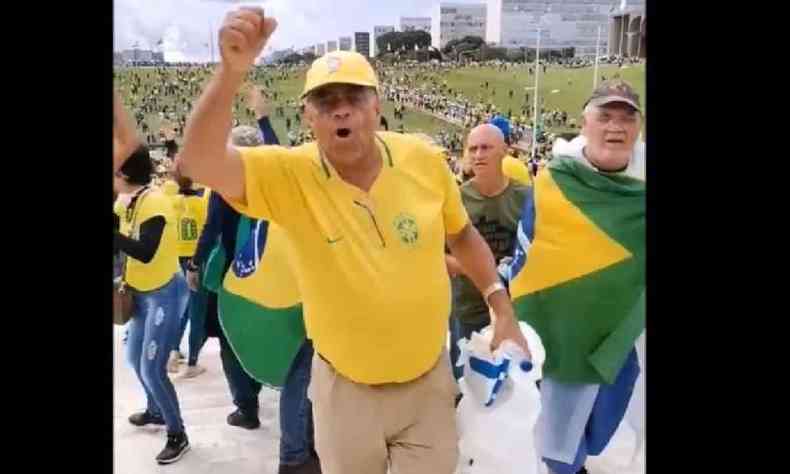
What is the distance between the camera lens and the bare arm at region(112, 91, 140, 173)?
5.27ft

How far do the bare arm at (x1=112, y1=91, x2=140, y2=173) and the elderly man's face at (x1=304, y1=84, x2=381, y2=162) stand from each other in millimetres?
334

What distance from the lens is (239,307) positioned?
1842mm

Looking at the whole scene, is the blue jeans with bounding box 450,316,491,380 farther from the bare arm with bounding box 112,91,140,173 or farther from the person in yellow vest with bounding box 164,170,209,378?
the bare arm with bounding box 112,91,140,173

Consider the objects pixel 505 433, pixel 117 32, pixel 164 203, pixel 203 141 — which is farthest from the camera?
pixel 505 433

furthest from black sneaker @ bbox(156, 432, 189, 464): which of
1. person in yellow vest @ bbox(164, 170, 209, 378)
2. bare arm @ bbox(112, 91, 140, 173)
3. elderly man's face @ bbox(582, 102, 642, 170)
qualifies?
elderly man's face @ bbox(582, 102, 642, 170)

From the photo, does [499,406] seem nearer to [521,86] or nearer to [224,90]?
[521,86]

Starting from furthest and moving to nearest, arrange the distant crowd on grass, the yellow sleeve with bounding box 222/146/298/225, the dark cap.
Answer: the dark cap → the distant crowd on grass → the yellow sleeve with bounding box 222/146/298/225

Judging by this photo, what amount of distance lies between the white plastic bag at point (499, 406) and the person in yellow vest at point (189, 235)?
1.75ft

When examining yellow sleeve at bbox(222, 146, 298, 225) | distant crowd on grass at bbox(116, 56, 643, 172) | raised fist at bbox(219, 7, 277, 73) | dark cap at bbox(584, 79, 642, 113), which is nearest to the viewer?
raised fist at bbox(219, 7, 277, 73)

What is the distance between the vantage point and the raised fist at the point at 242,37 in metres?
1.40

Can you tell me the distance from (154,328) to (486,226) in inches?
27.5
